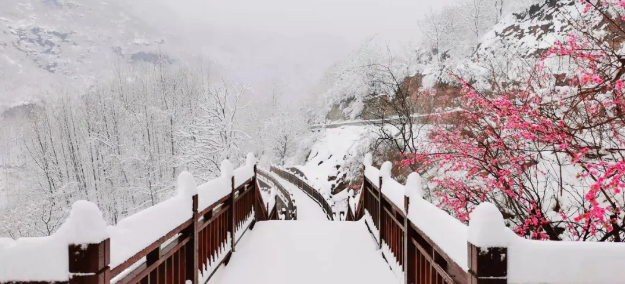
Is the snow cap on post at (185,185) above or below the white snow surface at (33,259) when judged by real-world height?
above

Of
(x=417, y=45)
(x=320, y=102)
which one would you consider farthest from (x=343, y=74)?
(x=417, y=45)

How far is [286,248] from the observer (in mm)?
5664

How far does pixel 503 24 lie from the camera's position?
33812 mm

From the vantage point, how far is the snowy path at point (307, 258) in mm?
4398

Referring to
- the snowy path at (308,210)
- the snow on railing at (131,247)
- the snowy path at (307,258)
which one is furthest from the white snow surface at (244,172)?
the snowy path at (308,210)

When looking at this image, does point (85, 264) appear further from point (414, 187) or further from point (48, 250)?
point (414, 187)

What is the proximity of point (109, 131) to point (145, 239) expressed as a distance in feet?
89.9

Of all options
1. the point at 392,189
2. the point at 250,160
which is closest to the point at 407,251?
the point at 392,189

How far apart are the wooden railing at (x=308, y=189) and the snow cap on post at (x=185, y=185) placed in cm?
1213

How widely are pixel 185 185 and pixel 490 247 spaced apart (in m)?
2.81

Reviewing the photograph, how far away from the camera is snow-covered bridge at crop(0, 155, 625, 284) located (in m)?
1.76

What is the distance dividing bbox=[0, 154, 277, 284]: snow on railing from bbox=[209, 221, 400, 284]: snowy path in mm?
492

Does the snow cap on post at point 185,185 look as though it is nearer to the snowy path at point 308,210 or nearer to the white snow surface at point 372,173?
the white snow surface at point 372,173

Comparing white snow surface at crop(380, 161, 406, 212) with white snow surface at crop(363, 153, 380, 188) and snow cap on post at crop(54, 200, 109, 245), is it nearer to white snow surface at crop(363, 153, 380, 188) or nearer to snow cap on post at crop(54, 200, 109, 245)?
white snow surface at crop(363, 153, 380, 188)
